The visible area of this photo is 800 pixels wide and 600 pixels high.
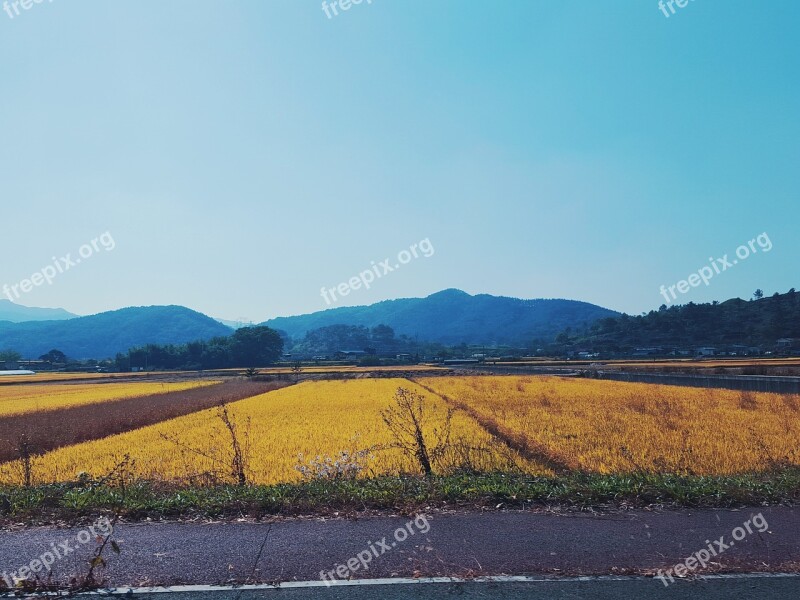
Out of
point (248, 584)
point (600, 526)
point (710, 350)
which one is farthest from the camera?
point (710, 350)

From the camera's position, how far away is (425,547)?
568cm

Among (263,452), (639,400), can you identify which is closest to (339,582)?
(263,452)

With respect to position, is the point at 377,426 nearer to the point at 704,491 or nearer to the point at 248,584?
A: the point at 704,491

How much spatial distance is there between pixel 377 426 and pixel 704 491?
11820 millimetres

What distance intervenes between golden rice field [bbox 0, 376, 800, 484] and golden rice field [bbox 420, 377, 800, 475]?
4cm

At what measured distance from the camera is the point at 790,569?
16.7 ft

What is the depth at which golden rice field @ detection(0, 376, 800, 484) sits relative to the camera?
10945mm

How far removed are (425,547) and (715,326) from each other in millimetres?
131002

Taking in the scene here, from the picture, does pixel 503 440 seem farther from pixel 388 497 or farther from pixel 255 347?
pixel 255 347

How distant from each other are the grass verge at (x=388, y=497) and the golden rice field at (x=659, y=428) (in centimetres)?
199

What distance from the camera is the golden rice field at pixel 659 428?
11180mm

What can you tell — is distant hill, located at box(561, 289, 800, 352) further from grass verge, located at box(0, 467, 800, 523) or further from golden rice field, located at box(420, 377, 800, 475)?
grass verge, located at box(0, 467, 800, 523)

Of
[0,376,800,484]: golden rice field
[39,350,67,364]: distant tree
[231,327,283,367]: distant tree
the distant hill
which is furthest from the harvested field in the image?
[39,350,67,364]: distant tree

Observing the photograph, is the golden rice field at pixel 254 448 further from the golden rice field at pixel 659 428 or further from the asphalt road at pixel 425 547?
the asphalt road at pixel 425 547
